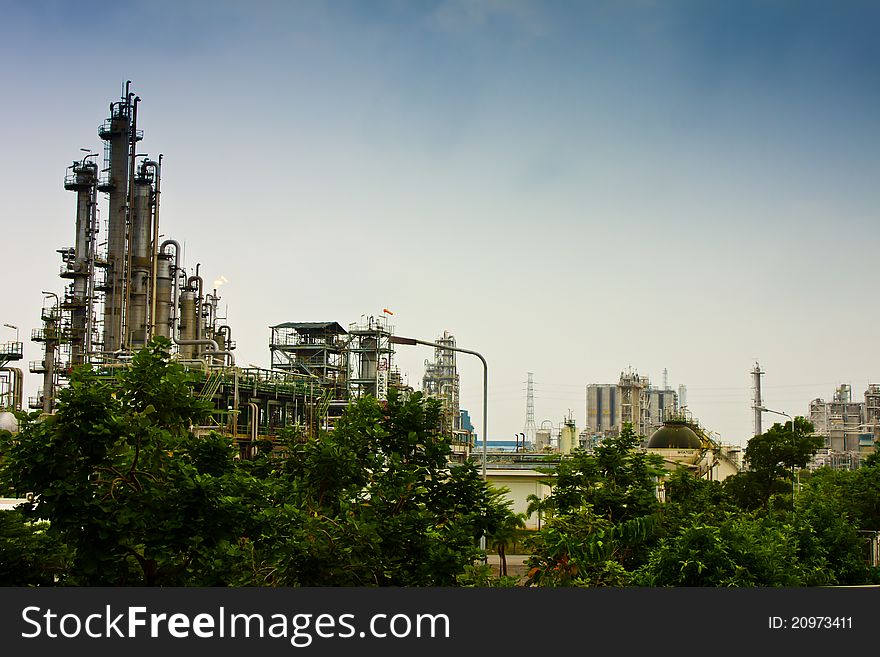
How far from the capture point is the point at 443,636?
45.1ft

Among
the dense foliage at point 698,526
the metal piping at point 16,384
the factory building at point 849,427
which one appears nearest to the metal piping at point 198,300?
the metal piping at point 16,384

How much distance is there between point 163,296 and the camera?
196 ft

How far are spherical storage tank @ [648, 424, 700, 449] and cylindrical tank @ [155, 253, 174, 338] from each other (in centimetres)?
3455

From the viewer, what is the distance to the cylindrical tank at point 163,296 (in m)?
59.1

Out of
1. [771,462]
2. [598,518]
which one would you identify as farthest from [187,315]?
[598,518]

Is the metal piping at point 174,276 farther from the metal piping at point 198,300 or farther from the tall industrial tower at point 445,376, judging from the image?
the tall industrial tower at point 445,376

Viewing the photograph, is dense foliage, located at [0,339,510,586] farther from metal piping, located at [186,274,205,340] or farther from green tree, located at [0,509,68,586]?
metal piping, located at [186,274,205,340]

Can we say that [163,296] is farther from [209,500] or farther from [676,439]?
[209,500]

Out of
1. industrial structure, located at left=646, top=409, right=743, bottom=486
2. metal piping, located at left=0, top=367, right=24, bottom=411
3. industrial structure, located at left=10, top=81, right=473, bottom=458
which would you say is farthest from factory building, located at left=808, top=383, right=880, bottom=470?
metal piping, located at left=0, top=367, right=24, bottom=411

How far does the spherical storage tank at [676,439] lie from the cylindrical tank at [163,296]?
3455cm

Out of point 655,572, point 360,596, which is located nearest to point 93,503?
point 360,596

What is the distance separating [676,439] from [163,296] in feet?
119

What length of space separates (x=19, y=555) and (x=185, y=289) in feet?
169

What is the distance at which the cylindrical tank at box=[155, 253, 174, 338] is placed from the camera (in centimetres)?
5909
